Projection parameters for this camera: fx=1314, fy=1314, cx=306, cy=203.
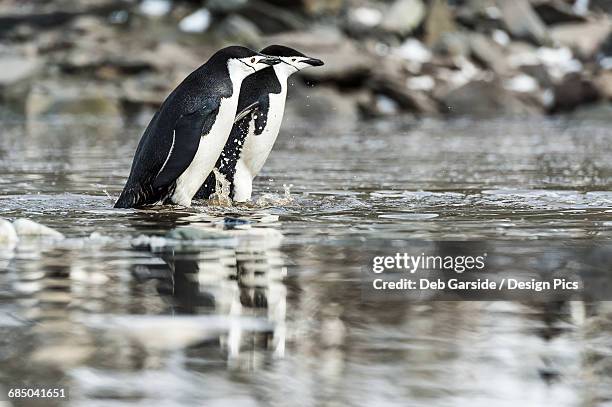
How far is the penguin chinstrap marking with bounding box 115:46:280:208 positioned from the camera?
7.66 m

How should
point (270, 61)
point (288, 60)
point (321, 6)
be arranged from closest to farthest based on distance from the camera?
point (270, 61) < point (288, 60) < point (321, 6)

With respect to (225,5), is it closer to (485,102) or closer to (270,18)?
(270,18)

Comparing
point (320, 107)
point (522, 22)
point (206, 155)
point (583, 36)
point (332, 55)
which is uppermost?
point (522, 22)

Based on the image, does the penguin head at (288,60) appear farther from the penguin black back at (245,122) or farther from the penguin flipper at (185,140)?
the penguin flipper at (185,140)

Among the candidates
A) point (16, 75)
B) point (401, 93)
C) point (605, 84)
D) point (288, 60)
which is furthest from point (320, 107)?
point (288, 60)

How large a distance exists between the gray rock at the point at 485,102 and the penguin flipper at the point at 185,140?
1957cm

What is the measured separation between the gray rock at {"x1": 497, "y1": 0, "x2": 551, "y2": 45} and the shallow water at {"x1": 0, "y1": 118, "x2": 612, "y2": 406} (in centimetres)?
2628

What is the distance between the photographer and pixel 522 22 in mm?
36062

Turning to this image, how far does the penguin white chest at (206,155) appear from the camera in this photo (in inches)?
304

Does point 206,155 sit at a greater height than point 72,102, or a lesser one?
lesser

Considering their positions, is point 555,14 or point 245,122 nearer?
point 245,122

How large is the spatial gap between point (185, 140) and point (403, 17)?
91.9 feet

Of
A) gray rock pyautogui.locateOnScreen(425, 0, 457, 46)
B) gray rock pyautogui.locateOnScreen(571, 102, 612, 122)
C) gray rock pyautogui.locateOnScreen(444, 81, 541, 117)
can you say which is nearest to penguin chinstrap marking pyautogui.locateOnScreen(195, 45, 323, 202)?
gray rock pyautogui.locateOnScreen(571, 102, 612, 122)

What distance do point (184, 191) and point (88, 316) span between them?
3.79 metres
